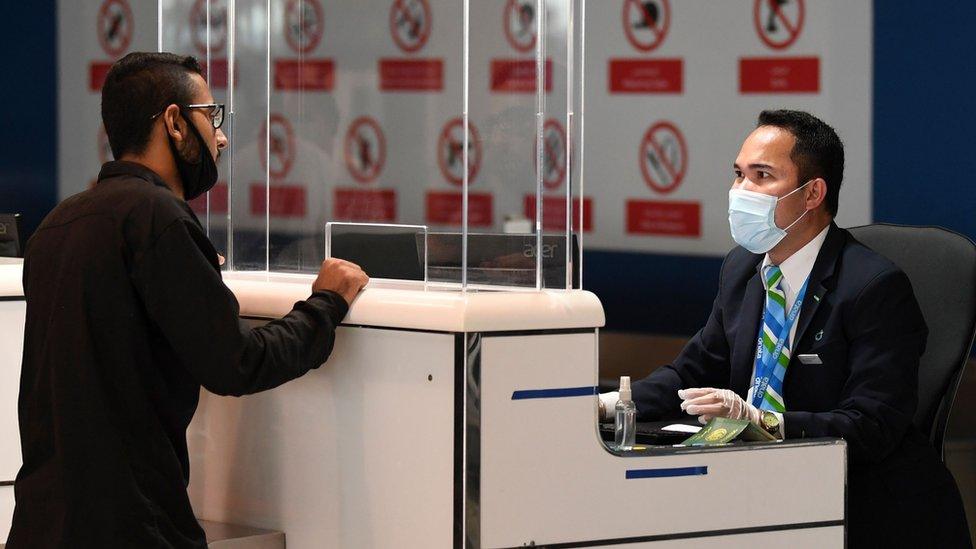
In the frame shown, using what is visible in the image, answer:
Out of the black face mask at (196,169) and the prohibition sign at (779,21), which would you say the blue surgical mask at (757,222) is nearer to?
the black face mask at (196,169)

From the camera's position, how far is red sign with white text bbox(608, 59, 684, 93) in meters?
5.32

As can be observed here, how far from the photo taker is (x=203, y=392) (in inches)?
102

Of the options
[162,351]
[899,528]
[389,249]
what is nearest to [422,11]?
[389,249]

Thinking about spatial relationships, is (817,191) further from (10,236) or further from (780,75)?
(780,75)

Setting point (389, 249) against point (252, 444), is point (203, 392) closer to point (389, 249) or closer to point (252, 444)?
point (252, 444)

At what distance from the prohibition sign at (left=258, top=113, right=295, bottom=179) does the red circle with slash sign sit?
1.95ft

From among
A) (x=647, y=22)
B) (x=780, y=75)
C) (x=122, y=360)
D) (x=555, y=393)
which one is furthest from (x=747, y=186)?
(x=647, y=22)

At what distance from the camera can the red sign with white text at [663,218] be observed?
209 inches

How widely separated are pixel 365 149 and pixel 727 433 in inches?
32.2

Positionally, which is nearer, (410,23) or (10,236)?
(410,23)

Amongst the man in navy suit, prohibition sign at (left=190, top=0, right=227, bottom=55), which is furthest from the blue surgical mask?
prohibition sign at (left=190, top=0, right=227, bottom=55)

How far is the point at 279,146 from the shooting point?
9.00 ft

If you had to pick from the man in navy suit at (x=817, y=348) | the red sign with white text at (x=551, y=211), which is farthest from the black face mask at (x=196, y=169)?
the man in navy suit at (x=817, y=348)

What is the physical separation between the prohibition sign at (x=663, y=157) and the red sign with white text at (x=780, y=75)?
0.35 m
